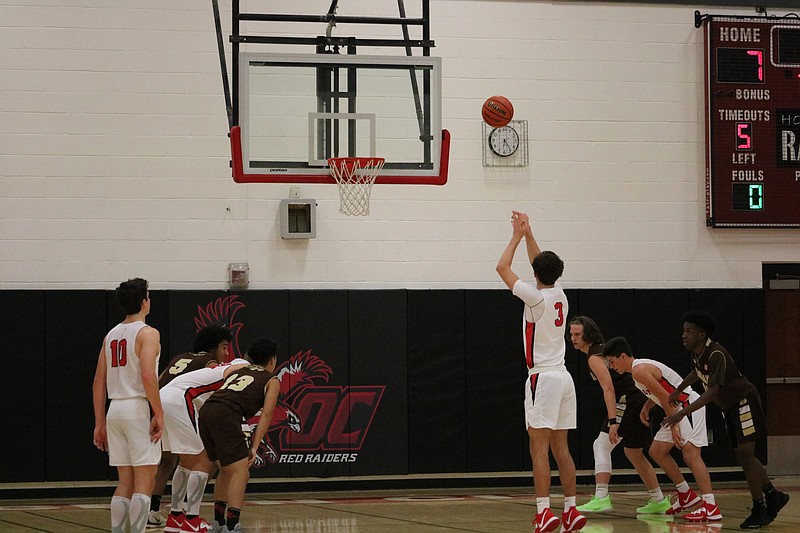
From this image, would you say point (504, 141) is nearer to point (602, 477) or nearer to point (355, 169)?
point (355, 169)

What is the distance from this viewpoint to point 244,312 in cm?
1191

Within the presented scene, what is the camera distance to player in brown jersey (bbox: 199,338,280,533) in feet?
25.4

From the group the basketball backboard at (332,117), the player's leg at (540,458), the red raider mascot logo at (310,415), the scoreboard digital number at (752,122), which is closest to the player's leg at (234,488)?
the player's leg at (540,458)

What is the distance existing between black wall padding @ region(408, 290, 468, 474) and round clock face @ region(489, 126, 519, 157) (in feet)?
5.85

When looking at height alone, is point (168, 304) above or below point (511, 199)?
below

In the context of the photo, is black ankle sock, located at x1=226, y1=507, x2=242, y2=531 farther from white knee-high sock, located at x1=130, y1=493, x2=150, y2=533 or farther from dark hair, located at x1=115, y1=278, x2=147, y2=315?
dark hair, located at x1=115, y1=278, x2=147, y2=315

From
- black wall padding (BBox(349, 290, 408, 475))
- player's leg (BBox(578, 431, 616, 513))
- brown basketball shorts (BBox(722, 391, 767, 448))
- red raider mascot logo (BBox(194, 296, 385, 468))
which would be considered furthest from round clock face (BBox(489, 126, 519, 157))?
brown basketball shorts (BBox(722, 391, 767, 448))

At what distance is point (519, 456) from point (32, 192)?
20.5 feet

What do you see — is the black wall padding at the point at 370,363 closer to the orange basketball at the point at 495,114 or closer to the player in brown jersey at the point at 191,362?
the orange basketball at the point at 495,114

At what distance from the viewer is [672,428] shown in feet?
28.7

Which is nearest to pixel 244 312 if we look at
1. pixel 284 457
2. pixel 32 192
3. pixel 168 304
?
pixel 168 304

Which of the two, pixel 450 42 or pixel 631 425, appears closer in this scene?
pixel 631 425

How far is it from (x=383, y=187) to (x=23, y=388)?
4566 mm

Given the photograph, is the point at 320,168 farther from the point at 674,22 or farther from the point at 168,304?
the point at 674,22
